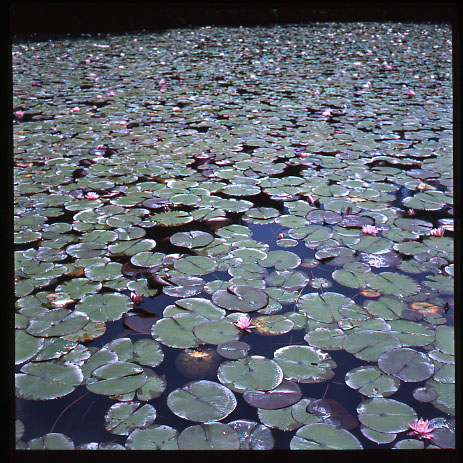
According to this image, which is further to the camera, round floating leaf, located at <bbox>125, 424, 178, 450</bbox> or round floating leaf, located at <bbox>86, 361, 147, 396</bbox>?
round floating leaf, located at <bbox>86, 361, 147, 396</bbox>

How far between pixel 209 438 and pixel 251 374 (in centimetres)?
20

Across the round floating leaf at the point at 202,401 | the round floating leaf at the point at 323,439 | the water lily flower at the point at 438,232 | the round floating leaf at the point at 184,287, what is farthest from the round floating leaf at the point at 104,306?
the water lily flower at the point at 438,232

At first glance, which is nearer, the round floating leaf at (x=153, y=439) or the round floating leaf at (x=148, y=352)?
the round floating leaf at (x=153, y=439)

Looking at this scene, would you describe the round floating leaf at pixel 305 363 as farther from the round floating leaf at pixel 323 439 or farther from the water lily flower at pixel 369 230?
the water lily flower at pixel 369 230

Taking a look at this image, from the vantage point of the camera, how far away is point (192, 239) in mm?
1599

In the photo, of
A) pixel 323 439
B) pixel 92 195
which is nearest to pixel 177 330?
pixel 323 439

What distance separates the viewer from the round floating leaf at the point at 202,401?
91 cm

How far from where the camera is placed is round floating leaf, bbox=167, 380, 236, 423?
915 mm

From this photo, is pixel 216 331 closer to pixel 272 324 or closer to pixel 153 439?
pixel 272 324

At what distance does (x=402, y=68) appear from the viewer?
5.09 metres

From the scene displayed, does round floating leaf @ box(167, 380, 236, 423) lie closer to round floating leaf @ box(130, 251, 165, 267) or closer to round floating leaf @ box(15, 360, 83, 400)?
round floating leaf @ box(15, 360, 83, 400)

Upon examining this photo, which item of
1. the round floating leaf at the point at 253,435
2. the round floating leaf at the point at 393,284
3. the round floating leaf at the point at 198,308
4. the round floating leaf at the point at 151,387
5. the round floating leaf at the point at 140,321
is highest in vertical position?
the round floating leaf at the point at 393,284

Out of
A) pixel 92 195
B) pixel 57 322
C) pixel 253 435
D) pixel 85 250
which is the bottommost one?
pixel 253 435

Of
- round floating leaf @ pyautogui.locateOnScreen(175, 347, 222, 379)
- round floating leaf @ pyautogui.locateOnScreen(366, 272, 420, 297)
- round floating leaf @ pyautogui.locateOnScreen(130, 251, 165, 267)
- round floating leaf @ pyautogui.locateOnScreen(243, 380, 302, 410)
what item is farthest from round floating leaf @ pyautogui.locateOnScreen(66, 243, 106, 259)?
round floating leaf @ pyautogui.locateOnScreen(366, 272, 420, 297)
